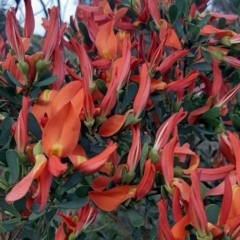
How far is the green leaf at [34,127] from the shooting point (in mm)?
708

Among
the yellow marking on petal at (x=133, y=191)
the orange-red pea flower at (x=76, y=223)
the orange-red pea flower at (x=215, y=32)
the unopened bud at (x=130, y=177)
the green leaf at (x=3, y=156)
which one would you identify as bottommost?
the orange-red pea flower at (x=76, y=223)

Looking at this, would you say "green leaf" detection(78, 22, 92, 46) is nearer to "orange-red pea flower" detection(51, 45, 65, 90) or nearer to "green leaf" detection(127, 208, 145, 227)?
"orange-red pea flower" detection(51, 45, 65, 90)

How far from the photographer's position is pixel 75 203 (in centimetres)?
70

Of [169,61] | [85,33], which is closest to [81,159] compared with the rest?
[169,61]

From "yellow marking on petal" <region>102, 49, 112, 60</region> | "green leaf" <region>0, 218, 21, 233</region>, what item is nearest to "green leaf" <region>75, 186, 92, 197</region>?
"green leaf" <region>0, 218, 21, 233</region>

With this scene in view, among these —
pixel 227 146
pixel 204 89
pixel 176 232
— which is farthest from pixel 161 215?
pixel 204 89

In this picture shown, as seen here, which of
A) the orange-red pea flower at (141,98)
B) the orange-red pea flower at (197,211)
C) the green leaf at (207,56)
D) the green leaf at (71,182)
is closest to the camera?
the orange-red pea flower at (197,211)

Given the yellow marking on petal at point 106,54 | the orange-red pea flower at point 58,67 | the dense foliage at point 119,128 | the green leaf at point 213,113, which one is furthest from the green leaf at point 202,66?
the orange-red pea flower at point 58,67

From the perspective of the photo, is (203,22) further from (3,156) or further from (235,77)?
(3,156)

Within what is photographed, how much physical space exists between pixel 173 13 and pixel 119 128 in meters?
0.35

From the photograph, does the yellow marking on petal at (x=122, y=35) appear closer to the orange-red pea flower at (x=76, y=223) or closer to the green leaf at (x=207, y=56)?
the green leaf at (x=207, y=56)

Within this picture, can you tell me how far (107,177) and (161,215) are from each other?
171mm

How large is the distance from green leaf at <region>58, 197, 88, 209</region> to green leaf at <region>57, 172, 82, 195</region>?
0.02 meters

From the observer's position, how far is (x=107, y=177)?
757 mm
